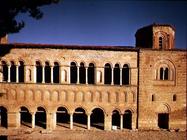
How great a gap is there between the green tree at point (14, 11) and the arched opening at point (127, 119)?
13239 mm

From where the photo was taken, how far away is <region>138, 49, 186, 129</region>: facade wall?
77.5 feet

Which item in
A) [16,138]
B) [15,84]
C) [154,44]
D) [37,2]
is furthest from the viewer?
[154,44]

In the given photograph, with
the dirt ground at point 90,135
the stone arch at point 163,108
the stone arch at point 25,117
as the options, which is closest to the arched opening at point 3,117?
the stone arch at point 25,117

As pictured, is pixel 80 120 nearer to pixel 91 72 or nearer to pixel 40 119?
pixel 40 119

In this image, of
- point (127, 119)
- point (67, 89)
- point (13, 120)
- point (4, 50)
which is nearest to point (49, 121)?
point (13, 120)

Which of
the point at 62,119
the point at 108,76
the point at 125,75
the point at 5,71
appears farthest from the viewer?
the point at 62,119

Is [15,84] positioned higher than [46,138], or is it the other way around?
[15,84]

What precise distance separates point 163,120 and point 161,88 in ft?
Result: 11.4

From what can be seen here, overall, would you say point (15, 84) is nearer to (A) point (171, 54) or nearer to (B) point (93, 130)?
(B) point (93, 130)

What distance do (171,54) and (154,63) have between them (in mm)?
2002

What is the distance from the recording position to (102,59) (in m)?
23.5

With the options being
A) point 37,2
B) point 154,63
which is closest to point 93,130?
point 154,63

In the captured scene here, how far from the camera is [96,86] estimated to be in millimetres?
23281

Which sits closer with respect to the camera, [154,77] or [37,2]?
→ [37,2]
